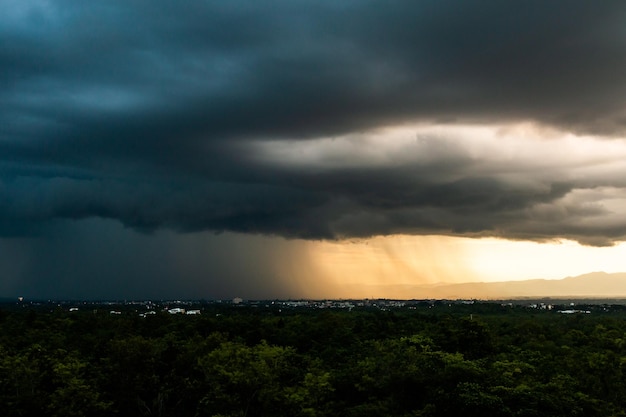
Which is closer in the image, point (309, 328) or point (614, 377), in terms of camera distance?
point (614, 377)

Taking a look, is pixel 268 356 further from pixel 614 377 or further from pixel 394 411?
pixel 614 377

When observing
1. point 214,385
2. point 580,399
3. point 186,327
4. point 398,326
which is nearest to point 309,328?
point 186,327

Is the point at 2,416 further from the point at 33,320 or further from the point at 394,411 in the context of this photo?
the point at 33,320

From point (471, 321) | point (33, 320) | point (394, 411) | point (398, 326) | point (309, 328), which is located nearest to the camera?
point (394, 411)

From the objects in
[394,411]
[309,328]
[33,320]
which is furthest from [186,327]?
[394,411]

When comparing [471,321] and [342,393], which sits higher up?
[471,321]

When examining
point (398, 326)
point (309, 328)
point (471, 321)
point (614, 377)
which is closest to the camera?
point (614, 377)

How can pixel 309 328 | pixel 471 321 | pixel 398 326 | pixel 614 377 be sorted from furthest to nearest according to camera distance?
pixel 398 326 → pixel 309 328 → pixel 471 321 → pixel 614 377

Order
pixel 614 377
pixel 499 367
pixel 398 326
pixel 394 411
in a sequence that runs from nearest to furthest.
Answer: pixel 394 411 → pixel 499 367 → pixel 614 377 → pixel 398 326

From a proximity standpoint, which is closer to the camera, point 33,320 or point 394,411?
point 394,411
